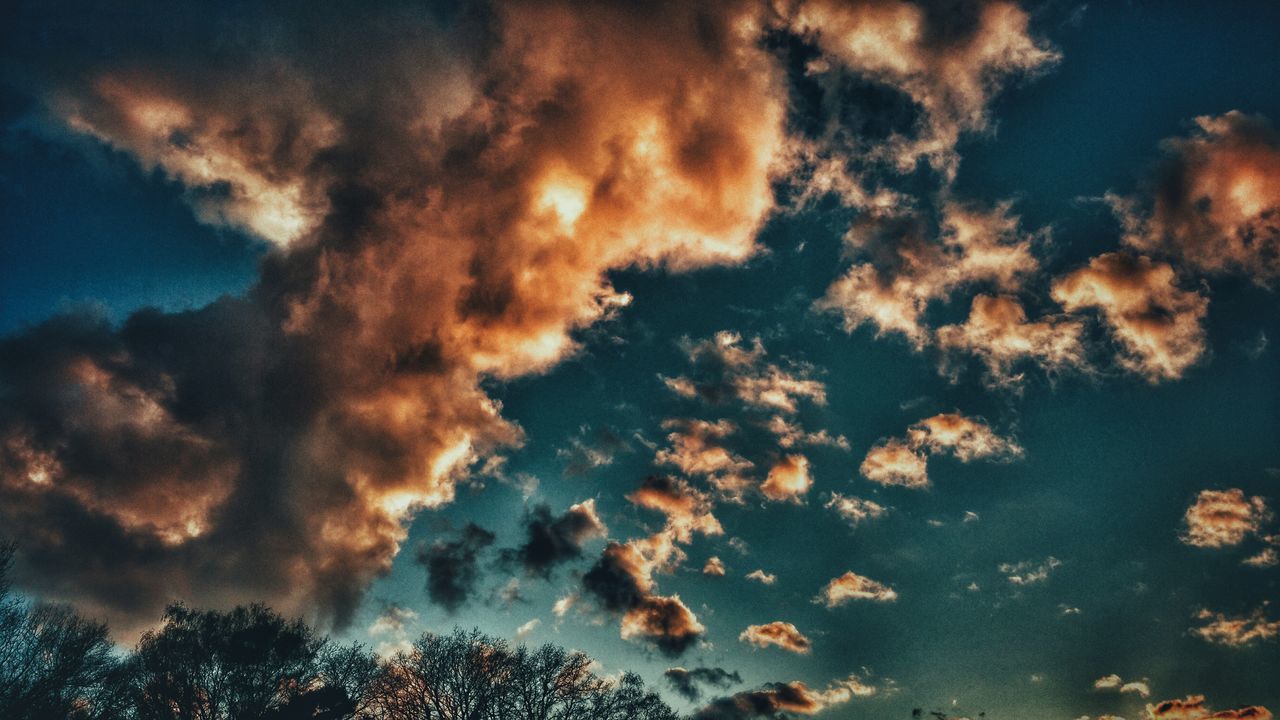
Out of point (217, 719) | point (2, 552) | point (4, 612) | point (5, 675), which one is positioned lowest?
point (217, 719)

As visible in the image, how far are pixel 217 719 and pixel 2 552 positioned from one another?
60.8 feet

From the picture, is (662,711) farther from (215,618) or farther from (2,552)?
(2,552)

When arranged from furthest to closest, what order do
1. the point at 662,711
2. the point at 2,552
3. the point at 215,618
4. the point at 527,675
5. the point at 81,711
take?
1. the point at 662,711
2. the point at 527,675
3. the point at 215,618
4. the point at 81,711
5. the point at 2,552

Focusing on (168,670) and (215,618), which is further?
(215,618)

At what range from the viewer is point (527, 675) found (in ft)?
174

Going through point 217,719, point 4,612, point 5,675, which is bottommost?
point 217,719

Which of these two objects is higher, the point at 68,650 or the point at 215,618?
the point at 215,618

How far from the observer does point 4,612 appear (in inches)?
1533

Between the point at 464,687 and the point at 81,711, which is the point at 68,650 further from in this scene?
the point at 464,687

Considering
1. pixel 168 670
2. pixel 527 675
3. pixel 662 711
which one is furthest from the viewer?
pixel 662 711

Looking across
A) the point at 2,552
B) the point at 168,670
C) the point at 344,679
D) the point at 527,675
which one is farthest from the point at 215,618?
the point at 527,675

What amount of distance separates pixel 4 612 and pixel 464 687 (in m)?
32.7

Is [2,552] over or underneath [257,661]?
over

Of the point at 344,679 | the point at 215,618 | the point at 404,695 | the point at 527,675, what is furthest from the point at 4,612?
the point at 527,675
